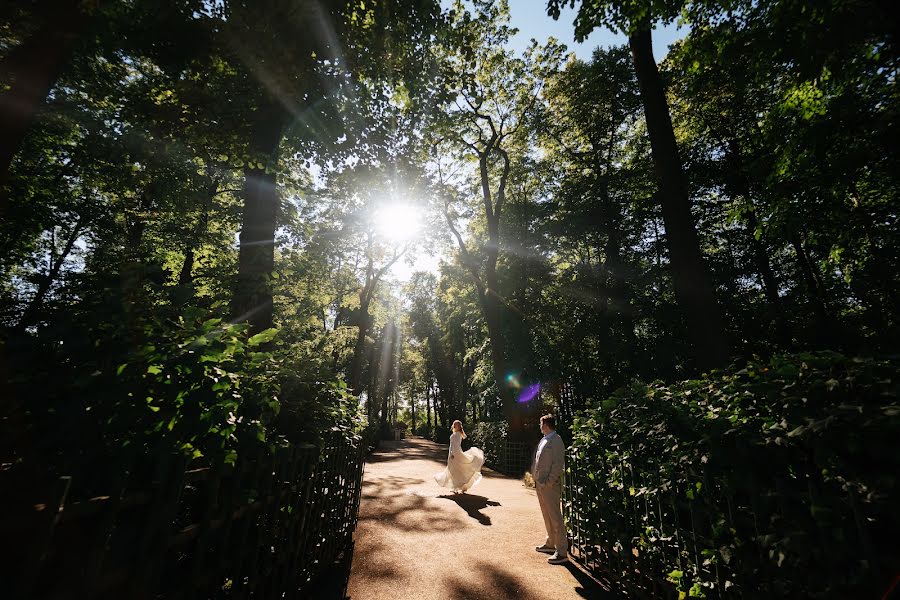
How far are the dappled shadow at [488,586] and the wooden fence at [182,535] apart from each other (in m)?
1.74

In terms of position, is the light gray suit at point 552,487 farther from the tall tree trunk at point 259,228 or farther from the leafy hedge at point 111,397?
the tall tree trunk at point 259,228

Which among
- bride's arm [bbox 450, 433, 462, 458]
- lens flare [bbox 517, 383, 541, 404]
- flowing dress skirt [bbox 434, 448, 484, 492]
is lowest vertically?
flowing dress skirt [bbox 434, 448, 484, 492]

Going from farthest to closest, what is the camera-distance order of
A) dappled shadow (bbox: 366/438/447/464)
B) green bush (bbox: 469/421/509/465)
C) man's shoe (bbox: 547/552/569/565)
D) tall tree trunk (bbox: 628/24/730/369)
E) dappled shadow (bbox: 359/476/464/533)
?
dappled shadow (bbox: 366/438/447/464), green bush (bbox: 469/421/509/465), dappled shadow (bbox: 359/476/464/533), tall tree trunk (bbox: 628/24/730/369), man's shoe (bbox: 547/552/569/565)

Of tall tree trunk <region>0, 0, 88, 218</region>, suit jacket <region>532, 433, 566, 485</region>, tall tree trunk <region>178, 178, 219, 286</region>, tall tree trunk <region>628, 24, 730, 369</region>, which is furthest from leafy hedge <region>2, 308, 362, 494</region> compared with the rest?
tall tree trunk <region>178, 178, 219, 286</region>

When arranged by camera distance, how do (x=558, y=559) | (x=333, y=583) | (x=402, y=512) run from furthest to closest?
1. (x=402, y=512)
2. (x=558, y=559)
3. (x=333, y=583)

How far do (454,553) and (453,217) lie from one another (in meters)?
19.4

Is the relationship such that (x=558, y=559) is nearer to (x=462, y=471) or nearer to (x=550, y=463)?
(x=550, y=463)

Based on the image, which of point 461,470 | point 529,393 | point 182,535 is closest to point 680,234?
point 461,470

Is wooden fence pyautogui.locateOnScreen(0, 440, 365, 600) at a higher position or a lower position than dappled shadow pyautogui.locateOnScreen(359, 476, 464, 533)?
higher

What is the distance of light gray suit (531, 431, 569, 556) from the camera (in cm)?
571

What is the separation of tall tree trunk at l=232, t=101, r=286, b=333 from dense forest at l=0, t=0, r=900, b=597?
0.06 m

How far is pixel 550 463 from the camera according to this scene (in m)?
5.95

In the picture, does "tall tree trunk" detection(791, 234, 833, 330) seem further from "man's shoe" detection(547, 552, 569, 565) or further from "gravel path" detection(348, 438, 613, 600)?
"man's shoe" detection(547, 552, 569, 565)

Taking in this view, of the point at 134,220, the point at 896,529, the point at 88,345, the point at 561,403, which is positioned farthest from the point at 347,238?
the point at 896,529
